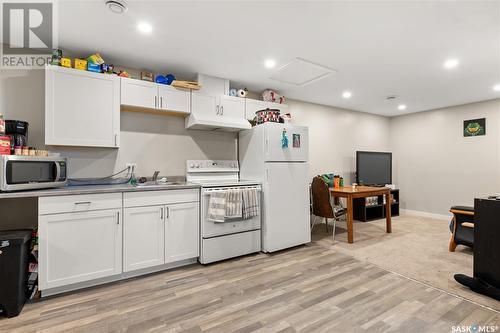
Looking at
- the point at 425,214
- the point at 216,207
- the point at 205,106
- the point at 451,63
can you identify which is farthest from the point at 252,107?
the point at 425,214

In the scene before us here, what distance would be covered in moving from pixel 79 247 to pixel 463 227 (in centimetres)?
437

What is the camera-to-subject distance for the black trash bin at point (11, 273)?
1876 millimetres

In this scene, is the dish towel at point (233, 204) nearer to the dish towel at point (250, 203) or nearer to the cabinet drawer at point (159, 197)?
the dish towel at point (250, 203)

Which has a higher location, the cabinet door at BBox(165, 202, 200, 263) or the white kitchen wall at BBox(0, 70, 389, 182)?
the white kitchen wall at BBox(0, 70, 389, 182)

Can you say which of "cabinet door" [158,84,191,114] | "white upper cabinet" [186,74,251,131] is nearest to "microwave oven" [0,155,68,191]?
"cabinet door" [158,84,191,114]

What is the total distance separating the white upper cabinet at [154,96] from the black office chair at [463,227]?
3.70 m

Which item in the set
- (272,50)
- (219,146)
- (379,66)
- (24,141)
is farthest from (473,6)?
(24,141)

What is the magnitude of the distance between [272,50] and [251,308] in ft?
8.36

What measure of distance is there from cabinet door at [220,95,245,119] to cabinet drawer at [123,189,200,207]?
124 centimetres

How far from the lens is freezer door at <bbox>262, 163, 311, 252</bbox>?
3.18 metres

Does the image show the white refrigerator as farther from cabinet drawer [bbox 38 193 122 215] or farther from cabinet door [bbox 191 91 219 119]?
cabinet drawer [bbox 38 193 122 215]

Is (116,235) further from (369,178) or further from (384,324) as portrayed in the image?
(369,178)

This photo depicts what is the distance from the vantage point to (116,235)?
2.38 meters

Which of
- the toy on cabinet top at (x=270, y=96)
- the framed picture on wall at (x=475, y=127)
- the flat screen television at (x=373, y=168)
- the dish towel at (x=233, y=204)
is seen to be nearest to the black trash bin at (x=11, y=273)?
the dish towel at (x=233, y=204)
